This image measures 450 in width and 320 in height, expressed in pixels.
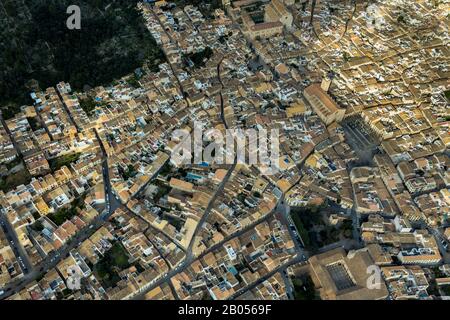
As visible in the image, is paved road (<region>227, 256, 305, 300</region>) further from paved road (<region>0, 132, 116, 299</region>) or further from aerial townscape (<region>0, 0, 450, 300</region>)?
paved road (<region>0, 132, 116, 299</region>)

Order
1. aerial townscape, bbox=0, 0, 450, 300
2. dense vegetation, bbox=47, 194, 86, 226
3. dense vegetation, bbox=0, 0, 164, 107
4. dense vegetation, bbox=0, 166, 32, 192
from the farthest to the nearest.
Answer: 1. dense vegetation, bbox=0, 0, 164, 107
2. dense vegetation, bbox=0, 166, 32, 192
3. dense vegetation, bbox=47, 194, 86, 226
4. aerial townscape, bbox=0, 0, 450, 300

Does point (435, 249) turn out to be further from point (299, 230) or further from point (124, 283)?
point (124, 283)

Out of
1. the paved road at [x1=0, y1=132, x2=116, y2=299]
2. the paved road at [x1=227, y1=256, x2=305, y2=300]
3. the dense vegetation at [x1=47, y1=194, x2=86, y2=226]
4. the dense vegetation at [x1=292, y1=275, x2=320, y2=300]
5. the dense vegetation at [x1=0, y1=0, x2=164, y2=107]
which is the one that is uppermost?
the dense vegetation at [x1=0, y1=0, x2=164, y2=107]

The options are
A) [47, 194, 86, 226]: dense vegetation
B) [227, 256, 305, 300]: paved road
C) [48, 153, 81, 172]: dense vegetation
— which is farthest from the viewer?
[48, 153, 81, 172]: dense vegetation

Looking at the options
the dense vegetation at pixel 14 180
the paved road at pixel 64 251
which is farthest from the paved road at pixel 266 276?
the dense vegetation at pixel 14 180

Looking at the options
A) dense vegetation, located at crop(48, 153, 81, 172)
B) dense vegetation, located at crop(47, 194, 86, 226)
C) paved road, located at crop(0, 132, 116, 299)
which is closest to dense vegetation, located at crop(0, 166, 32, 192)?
dense vegetation, located at crop(48, 153, 81, 172)

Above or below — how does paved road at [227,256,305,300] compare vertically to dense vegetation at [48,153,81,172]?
below

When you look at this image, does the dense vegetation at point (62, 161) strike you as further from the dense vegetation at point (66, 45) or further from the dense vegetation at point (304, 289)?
the dense vegetation at point (304, 289)
